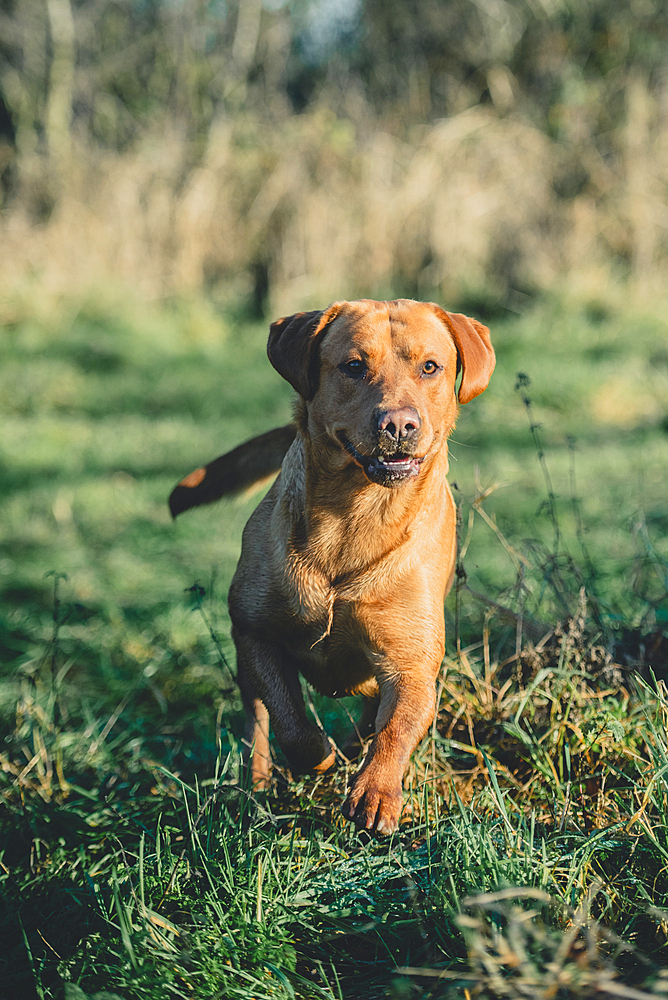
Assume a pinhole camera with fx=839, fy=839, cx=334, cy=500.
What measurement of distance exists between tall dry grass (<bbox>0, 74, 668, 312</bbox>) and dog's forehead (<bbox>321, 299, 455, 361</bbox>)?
7.16 metres

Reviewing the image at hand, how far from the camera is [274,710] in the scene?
2.36 meters

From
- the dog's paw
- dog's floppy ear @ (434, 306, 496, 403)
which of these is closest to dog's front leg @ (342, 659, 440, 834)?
the dog's paw

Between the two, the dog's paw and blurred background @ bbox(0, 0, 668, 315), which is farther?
blurred background @ bbox(0, 0, 668, 315)

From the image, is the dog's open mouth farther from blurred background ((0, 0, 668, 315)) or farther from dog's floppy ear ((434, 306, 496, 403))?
blurred background ((0, 0, 668, 315))

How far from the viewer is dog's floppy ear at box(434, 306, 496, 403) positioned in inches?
98.4

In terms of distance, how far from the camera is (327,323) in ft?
8.36

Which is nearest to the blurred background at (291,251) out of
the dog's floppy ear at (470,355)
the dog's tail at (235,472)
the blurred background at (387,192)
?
the blurred background at (387,192)

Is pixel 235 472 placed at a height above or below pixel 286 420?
above

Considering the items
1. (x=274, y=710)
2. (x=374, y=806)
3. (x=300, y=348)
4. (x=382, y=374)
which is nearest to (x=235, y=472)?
(x=300, y=348)

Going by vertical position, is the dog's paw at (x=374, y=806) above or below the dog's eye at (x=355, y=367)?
below

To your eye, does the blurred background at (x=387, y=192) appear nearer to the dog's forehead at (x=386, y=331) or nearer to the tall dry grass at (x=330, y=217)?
the tall dry grass at (x=330, y=217)

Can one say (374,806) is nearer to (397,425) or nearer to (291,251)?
(397,425)

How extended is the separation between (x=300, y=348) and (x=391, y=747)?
115 centimetres

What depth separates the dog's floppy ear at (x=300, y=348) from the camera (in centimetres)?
244
